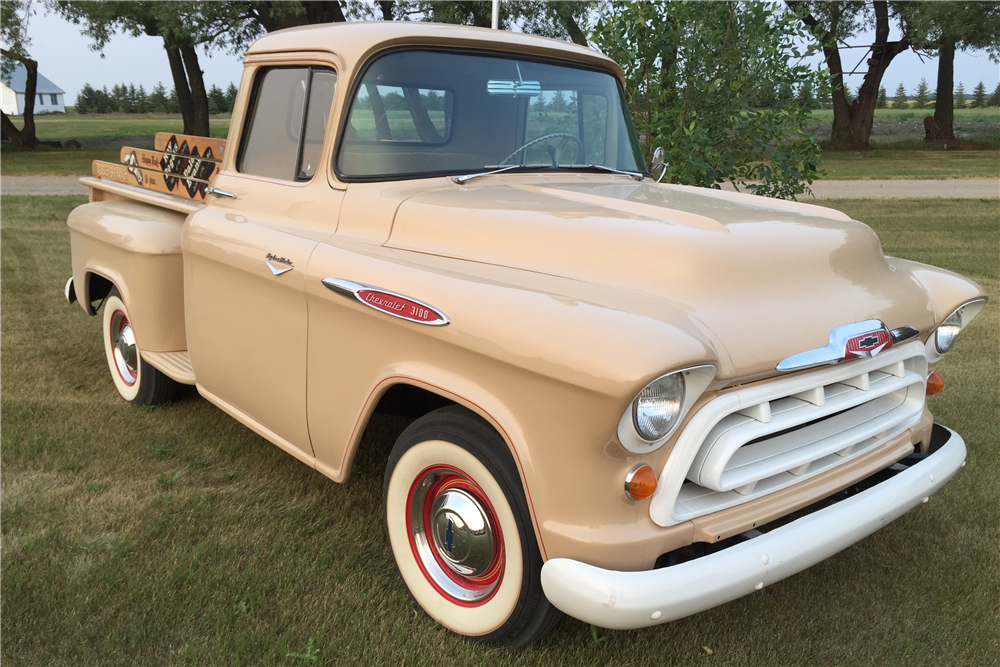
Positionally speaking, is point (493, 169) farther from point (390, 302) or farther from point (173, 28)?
point (173, 28)

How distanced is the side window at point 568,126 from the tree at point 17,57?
24240 mm

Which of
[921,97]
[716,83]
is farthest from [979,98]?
[716,83]

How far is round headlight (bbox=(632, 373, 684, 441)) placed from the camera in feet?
6.32

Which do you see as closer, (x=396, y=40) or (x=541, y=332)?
(x=541, y=332)

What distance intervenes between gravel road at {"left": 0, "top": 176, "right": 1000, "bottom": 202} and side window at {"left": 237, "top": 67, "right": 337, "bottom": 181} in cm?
1180

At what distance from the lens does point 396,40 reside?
2932 mm

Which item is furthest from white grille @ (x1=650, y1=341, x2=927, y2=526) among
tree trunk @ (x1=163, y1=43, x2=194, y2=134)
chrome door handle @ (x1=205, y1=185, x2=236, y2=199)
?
tree trunk @ (x1=163, y1=43, x2=194, y2=134)

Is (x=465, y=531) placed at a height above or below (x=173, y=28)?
below

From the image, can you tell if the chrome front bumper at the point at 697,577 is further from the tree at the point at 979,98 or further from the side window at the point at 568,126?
the tree at the point at 979,98

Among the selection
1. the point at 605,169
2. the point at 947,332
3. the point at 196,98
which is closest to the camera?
the point at 947,332

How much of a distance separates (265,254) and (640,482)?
5.68ft

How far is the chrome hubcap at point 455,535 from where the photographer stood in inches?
93.2

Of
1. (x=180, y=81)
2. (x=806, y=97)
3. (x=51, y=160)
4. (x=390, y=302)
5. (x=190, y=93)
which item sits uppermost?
(x=180, y=81)

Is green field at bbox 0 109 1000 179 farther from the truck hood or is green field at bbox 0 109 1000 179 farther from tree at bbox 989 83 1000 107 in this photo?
the truck hood
